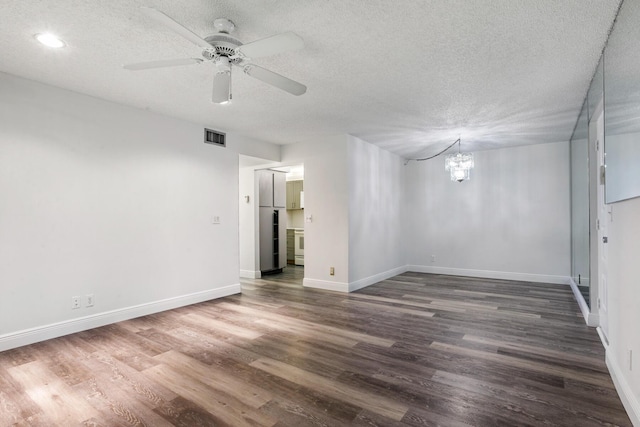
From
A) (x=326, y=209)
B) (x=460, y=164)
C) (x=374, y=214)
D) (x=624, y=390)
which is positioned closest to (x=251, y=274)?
(x=326, y=209)

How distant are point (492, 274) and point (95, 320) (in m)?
6.25

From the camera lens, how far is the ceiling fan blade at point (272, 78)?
2.36 meters

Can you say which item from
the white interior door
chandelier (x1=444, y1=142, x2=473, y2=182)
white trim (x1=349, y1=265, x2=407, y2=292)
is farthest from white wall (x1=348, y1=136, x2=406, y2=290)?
the white interior door

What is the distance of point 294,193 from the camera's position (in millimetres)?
8922

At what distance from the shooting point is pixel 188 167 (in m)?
4.57

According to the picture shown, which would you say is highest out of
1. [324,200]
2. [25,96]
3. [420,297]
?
[25,96]

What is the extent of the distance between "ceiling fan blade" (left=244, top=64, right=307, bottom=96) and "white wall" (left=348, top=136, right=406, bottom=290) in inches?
113

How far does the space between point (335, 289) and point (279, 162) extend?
2.42 meters

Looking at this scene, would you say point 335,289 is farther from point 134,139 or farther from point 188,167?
point 134,139

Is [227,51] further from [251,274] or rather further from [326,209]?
[251,274]

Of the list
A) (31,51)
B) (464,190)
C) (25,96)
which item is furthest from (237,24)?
(464,190)

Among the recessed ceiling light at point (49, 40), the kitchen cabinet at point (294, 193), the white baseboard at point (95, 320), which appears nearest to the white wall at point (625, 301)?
the recessed ceiling light at point (49, 40)

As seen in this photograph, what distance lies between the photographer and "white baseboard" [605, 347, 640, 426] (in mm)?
1852

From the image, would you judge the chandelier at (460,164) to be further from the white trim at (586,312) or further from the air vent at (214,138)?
the air vent at (214,138)
